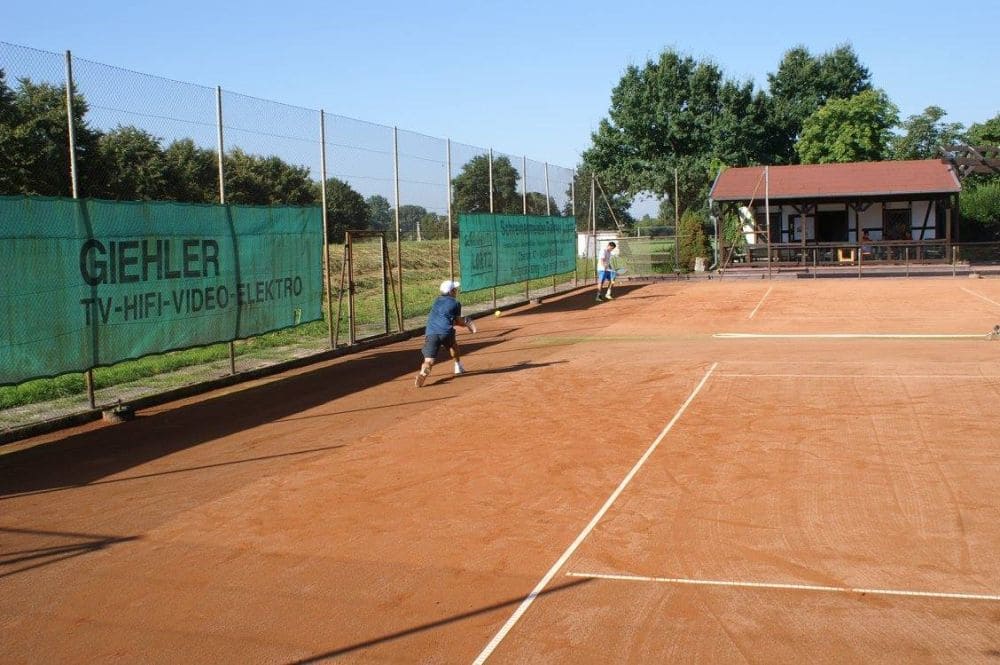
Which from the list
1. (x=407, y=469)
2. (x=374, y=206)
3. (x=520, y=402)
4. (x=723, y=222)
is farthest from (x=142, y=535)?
(x=723, y=222)

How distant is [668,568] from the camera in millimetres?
7062

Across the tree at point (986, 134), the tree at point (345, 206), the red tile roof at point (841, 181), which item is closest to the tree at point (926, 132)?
the tree at point (986, 134)

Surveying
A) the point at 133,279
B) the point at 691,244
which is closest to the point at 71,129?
the point at 133,279

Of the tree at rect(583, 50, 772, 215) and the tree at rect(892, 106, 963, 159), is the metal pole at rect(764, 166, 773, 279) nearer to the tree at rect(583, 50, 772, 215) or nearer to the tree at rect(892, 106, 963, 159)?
the tree at rect(583, 50, 772, 215)

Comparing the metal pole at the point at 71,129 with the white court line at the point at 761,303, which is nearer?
the metal pole at the point at 71,129

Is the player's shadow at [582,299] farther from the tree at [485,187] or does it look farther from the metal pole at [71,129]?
the metal pole at [71,129]

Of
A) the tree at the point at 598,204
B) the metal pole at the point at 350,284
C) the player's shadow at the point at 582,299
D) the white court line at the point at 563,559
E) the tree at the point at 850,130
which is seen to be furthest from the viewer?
the tree at the point at 850,130

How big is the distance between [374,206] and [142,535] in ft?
50.5

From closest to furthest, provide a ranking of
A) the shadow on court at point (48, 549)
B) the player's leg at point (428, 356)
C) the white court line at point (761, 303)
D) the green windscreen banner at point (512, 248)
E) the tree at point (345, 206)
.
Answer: the shadow on court at point (48, 549)
the player's leg at point (428, 356)
the tree at point (345, 206)
the white court line at point (761, 303)
the green windscreen banner at point (512, 248)

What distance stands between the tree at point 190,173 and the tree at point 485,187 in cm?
1296

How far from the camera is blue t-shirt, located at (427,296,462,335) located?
51.4 feet

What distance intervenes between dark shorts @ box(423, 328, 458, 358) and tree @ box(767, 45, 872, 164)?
51523mm

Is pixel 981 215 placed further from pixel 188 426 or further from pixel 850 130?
pixel 188 426

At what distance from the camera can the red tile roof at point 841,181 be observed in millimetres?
43344
